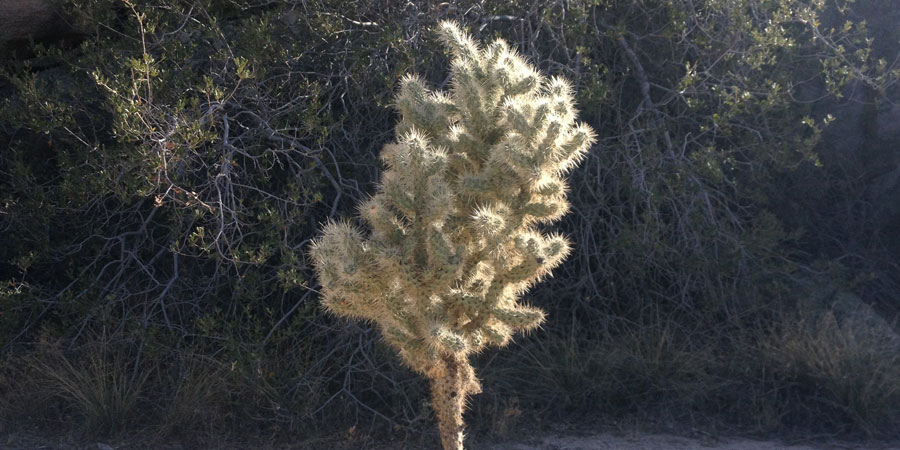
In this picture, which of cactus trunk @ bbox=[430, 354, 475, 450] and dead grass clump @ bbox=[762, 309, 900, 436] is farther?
dead grass clump @ bbox=[762, 309, 900, 436]

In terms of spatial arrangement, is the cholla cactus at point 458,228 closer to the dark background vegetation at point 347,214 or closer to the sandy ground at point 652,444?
the dark background vegetation at point 347,214

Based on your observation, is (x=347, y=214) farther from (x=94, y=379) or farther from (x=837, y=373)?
(x=837, y=373)

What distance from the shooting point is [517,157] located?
314 centimetres

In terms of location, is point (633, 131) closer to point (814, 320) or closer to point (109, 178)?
point (814, 320)

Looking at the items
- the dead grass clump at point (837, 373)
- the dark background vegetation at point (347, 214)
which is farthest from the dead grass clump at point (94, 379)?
the dead grass clump at point (837, 373)

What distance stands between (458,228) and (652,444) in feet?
10.9

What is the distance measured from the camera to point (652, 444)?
5914 mm

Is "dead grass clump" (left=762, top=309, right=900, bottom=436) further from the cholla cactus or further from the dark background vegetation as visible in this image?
the cholla cactus

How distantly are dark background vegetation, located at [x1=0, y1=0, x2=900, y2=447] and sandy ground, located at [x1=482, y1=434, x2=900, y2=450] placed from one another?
192mm

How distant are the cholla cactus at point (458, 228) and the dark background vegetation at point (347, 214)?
→ 223 cm

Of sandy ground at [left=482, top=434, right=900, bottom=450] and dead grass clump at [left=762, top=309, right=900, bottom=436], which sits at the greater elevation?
dead grass clump at [left=762, top=309, right=900, bottom=436]

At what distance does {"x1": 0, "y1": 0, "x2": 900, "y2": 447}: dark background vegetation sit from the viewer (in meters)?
5.81

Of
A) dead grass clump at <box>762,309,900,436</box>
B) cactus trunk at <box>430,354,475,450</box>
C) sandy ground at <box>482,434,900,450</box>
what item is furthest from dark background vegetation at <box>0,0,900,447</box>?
cactus trunk at <box>430,354,475,450</box>

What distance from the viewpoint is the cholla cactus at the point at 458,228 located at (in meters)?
3.15
